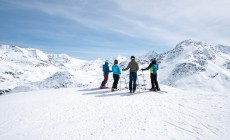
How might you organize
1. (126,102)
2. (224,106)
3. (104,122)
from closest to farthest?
(104,122)
(224,106)
(126,102)

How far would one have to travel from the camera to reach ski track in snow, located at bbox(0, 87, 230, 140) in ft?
27.9

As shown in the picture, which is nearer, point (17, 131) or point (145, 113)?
point (17, 131)

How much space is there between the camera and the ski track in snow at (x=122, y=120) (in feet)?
27.9

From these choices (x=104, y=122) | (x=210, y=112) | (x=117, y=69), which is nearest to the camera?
(x=104, y=122)

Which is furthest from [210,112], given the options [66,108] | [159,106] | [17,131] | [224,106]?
[17,131]

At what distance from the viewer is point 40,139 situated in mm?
8359

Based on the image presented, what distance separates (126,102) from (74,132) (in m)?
5.41

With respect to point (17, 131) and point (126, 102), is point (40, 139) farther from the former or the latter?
point (126, 102)

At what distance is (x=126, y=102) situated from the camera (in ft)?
45.0

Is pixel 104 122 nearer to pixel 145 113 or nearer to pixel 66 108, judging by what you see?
pixel 145 113

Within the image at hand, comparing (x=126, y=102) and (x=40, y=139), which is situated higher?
(x=126, y=102)

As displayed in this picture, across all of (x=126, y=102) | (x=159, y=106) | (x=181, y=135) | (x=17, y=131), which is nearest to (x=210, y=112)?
(x=159, y=106)

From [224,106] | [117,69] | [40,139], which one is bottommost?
[40,139]

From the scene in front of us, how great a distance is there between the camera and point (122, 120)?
1007 centimetres
